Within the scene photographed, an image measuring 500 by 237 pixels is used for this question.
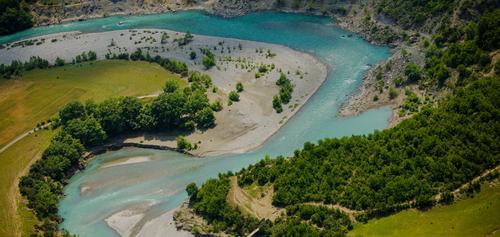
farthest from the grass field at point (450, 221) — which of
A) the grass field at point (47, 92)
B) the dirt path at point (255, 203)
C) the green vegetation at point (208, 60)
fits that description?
the green vegetation at point (208, 60)

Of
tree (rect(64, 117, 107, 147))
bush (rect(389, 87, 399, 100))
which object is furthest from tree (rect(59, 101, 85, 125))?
bush (rect(389, 87, 399, 100))

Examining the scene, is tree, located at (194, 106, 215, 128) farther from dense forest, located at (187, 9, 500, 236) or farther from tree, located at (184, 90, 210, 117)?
dense forest, located at (187, 9, 500, 236)

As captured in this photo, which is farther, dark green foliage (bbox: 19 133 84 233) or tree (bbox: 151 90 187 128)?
tree (bbox: 151 90 187 128)

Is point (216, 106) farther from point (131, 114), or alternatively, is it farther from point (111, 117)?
point (111, 117)

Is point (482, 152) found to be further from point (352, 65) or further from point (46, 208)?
point (46, 208)

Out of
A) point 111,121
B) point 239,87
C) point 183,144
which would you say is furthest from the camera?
point 239,87

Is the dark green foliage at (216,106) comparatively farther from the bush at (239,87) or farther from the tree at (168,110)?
the bush at (239,87)

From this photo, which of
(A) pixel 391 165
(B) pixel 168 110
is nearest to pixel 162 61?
(B) pixel 168 110
